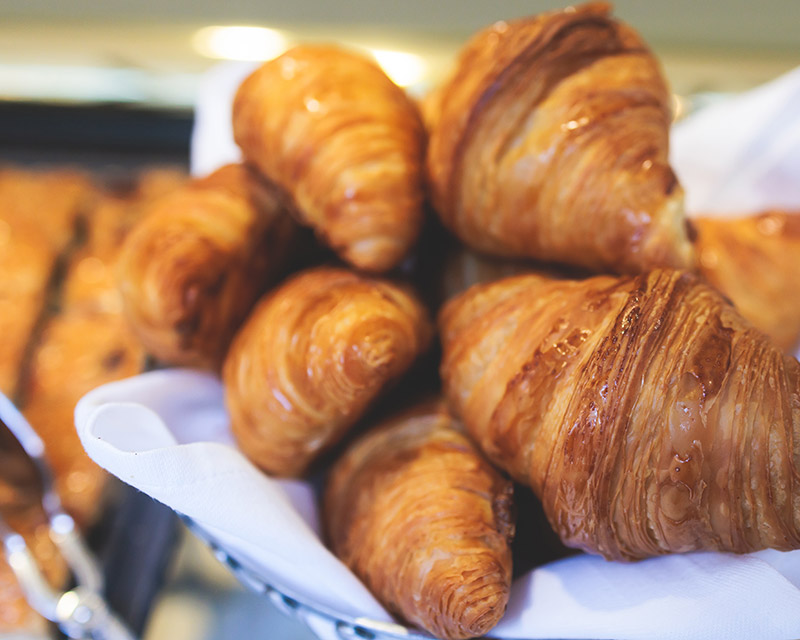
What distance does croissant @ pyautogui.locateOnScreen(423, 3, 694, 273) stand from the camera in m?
0.50

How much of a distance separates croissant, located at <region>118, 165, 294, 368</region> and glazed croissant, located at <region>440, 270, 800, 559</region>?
0.86 feet

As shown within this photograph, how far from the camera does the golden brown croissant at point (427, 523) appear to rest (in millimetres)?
441

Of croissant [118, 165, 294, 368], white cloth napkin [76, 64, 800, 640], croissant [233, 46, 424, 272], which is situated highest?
croissant [233, 46, 424, 272]

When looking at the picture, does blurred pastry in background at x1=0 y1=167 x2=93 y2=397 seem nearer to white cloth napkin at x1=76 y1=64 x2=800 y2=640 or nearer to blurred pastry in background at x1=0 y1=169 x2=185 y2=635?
blurred pastry in background at x1=0 y1=169 x2=185 y2=635

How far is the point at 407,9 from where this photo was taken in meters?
1.14

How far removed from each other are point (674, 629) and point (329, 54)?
519 mm

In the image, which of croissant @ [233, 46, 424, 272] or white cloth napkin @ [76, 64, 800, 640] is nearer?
white cloth napkin @ [76, 64, 800, 640]

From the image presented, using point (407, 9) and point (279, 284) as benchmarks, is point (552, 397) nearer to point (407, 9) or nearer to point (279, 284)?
point (279, 284)

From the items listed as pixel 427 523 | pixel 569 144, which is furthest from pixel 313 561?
pixel 569 144

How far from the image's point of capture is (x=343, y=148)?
1.80 ft

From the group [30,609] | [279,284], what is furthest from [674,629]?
[30,609]

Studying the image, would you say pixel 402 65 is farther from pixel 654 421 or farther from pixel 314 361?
pixel 654 421

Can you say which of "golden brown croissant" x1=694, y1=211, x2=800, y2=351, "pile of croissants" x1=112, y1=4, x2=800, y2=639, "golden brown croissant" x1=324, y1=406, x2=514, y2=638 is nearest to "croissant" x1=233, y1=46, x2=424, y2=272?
"pile of croissants" x1=112, y1=4, x2=800, y2=639

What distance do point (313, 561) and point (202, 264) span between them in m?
0.26
